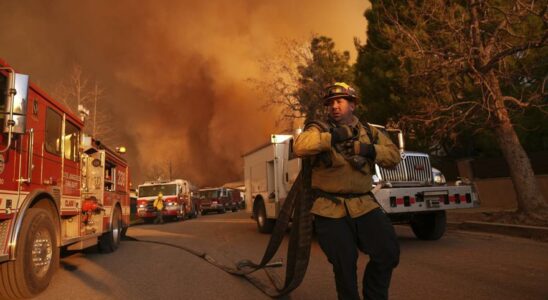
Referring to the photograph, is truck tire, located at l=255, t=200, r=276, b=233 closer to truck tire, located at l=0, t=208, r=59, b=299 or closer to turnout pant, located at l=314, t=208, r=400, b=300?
truck tire, located at l=0, t=208, r=59, b=299

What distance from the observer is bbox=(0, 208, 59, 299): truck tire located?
460 centimetres

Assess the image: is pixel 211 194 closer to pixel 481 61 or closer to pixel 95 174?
pixel 481 61

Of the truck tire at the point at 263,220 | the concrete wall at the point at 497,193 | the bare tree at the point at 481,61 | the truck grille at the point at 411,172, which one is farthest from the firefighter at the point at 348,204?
the concrete wall at the point at 497,193

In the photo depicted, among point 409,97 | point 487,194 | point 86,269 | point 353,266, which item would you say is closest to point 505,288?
point 353,266

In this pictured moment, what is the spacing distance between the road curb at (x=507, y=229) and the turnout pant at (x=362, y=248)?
6681 mm

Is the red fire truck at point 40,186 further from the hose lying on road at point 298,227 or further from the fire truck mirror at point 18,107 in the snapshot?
the hose lying on road at point 298,227

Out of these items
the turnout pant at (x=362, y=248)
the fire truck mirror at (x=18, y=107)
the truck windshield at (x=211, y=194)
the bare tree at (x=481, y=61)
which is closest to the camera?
the turnout pant at (x=362, y=248)

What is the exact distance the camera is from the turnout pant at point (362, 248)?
2.73m

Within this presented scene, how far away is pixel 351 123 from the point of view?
10.00ft

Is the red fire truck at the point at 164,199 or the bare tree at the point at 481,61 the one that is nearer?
the bare tree at the point at 481,61

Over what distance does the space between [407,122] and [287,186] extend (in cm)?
421

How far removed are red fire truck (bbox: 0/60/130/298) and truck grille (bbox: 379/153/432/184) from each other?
192 inches

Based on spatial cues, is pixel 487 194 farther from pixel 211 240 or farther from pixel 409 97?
pixel 211 240

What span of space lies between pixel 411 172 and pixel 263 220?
190 inches
